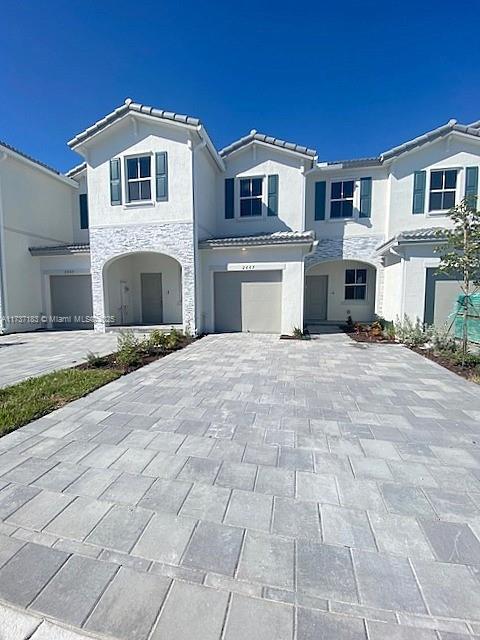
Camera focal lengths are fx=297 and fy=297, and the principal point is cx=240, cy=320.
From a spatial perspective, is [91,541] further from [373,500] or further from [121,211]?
[121,211]

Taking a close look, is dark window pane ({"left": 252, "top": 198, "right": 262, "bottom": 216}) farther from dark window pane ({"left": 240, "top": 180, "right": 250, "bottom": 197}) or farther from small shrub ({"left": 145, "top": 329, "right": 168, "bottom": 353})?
small shrub ({"left": 145, "top": 329, "right": 168, "bottom": 353})

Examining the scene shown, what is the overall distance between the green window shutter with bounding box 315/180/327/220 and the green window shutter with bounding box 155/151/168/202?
6710mm

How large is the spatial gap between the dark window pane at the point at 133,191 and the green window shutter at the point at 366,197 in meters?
9.31

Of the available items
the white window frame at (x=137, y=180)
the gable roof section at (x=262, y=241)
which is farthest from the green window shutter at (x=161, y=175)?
the gable roof section at (x=262, y=241)

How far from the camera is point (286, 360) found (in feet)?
24.4

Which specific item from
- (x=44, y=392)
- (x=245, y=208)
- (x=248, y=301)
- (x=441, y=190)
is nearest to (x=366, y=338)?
(x=248, y=301)

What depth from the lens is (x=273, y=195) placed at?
1259 centimetres

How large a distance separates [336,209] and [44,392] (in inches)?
509

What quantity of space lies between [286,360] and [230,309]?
15.9 feet

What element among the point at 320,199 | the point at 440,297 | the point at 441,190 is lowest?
the point at 440,297

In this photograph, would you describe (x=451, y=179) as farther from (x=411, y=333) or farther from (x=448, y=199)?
(x=411, y=333)

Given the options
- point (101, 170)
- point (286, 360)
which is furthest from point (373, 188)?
point (101, 170)

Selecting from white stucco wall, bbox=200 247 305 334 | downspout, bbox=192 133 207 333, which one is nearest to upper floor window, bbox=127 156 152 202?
downspout, bbox=192 133 207 333

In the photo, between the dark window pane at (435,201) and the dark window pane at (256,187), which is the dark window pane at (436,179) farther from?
the dark window pane at (256,187)
